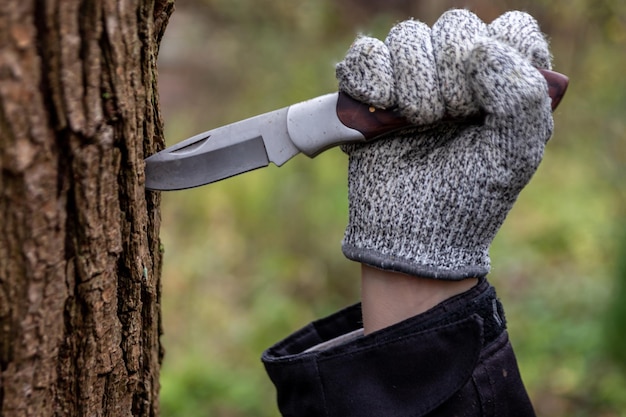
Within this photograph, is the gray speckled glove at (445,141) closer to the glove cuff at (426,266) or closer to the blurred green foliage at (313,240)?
the glove cuff at (426,266)

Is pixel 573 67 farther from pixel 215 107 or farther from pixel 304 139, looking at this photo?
pixel 304 139

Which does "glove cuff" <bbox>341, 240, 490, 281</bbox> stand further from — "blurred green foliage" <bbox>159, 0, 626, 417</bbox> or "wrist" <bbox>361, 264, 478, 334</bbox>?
"blurred green foliage" <bbox>159, 0, 626, 417</bbox>

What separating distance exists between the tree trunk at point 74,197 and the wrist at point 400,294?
17.1 inches

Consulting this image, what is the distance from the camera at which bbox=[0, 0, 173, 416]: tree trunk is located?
91 cm

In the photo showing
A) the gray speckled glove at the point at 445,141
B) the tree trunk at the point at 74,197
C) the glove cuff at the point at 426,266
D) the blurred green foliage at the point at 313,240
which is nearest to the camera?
the tree trunk at the point at 74,197

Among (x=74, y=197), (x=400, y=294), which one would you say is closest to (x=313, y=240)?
(x=400, y=294)

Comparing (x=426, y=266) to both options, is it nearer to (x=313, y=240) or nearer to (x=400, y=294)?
(x=400, y=294)

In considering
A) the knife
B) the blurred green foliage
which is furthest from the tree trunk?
the blurred green foliage

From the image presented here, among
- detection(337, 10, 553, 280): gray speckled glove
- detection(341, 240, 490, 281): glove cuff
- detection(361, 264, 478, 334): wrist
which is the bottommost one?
detection(361, 264, 478, 334): wrist

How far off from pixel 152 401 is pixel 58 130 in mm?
638

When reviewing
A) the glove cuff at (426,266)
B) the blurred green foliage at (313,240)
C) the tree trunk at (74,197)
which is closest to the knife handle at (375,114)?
the glove cuff at (426,266)

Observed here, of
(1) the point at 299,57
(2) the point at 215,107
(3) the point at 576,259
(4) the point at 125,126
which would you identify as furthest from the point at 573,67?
(4) the point at 125,126

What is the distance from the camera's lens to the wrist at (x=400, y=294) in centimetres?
129

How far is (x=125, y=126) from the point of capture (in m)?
1.07
